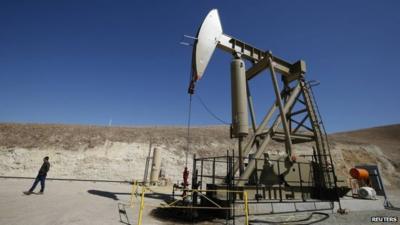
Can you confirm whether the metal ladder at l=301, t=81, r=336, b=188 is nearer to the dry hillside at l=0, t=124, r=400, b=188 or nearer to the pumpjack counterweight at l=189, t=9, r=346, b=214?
the pumpjack counterweight at l=189, t=9, r=346, b=214

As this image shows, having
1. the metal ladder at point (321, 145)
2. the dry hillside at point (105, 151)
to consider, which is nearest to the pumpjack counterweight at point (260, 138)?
the metal ladder at point (321, 145)

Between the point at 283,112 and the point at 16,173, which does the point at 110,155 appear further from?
the point at 283,112

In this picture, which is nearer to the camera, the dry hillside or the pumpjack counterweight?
the pumpjack counterweight

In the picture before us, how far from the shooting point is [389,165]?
89.6 ft

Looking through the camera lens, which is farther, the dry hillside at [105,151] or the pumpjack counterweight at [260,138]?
the dry hillside at [105,151]

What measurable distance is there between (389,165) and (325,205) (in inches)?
996

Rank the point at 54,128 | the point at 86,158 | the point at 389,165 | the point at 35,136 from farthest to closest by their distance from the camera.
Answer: the point at 389,165 < the point at 54,128 < the point at 35,136 < the point at 86,158

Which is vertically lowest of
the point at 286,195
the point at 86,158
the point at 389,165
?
the point at 286,195

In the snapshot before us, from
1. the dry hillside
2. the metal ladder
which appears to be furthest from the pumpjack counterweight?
the dry hillside

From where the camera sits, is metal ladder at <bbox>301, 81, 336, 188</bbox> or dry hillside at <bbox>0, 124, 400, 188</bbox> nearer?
metal ladder at <bbox>301, 81, 336, 188</bbox>

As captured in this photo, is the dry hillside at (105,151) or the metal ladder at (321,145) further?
the dry hillside at (105,151)

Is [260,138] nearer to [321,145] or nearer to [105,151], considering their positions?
[321,145]

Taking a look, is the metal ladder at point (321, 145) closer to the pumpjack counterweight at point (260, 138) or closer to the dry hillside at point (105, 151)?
the pumpjack counterweight at point (260, 138)

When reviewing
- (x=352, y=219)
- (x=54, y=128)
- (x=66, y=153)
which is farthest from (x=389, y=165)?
(x=54, y=128)
